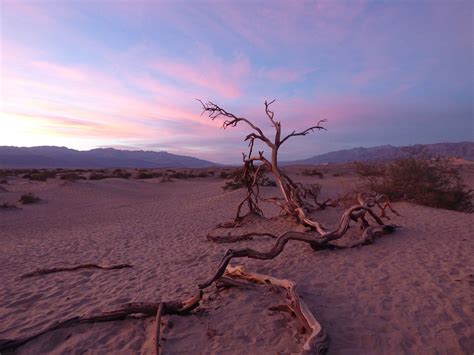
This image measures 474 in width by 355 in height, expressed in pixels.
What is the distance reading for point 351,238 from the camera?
8.49 m

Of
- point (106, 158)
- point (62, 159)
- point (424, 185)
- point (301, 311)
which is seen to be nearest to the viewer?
point (301, 311)

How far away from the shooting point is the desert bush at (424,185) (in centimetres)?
1425

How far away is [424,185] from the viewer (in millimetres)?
14641

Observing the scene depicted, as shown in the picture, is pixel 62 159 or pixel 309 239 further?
pixel 62 159

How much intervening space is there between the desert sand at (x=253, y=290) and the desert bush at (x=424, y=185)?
107 inches

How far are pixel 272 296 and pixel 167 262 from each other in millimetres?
3385

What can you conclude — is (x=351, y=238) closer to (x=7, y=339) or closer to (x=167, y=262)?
(x=167, y=262)

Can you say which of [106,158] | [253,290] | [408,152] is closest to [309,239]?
[253,290]

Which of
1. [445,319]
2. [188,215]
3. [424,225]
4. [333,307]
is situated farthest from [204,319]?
[188,215]

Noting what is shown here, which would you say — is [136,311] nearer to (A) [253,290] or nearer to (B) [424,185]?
(A) [253,290]

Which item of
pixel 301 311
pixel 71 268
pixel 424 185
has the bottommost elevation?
pixel 71 268

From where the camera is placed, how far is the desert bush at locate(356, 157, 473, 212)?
561 inches

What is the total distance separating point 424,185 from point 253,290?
1206cm

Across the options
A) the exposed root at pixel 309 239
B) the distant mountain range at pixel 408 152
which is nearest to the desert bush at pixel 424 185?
the distant mountain range at pixel 408 152
